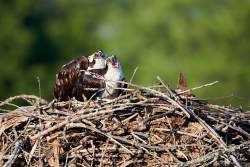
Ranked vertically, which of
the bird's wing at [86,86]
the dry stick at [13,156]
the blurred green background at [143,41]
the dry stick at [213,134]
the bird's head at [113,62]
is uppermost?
the blurred green background at [143,41]

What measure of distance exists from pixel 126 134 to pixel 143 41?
32067mm

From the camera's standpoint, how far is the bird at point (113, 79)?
353 inches

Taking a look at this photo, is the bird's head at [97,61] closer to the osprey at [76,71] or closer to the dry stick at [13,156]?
the osprey at [76,71]

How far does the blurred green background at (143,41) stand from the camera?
112 ft

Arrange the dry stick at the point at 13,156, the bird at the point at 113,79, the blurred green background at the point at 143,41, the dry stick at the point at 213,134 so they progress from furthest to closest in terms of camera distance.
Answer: the blurred green background at the point at 143,41, the bird at the point at 113,79, the dry stick at the point at 13,156, the dry stick at the point at 213,134

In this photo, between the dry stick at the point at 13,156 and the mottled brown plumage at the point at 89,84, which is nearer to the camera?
the dry stick at the point at 13,156

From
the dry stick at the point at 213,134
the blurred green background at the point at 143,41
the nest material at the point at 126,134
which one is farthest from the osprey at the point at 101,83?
the blurred green background at the point at 143,41

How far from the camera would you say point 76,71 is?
9.23 meters

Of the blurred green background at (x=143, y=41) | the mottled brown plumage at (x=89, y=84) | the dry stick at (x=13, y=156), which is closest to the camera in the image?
the dry stick at (x=13, y=156)

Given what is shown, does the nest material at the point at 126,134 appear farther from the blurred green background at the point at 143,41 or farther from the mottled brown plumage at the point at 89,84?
the blurred green background at the point at 143,41

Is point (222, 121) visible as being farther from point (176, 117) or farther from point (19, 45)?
point (19, 45)

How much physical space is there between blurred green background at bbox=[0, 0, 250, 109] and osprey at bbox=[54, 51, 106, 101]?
21.2 meters

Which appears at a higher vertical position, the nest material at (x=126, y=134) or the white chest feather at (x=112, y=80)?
the white chest feather at (x=112, y=80)

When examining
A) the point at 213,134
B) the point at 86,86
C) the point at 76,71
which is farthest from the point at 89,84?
the point at 213,134
